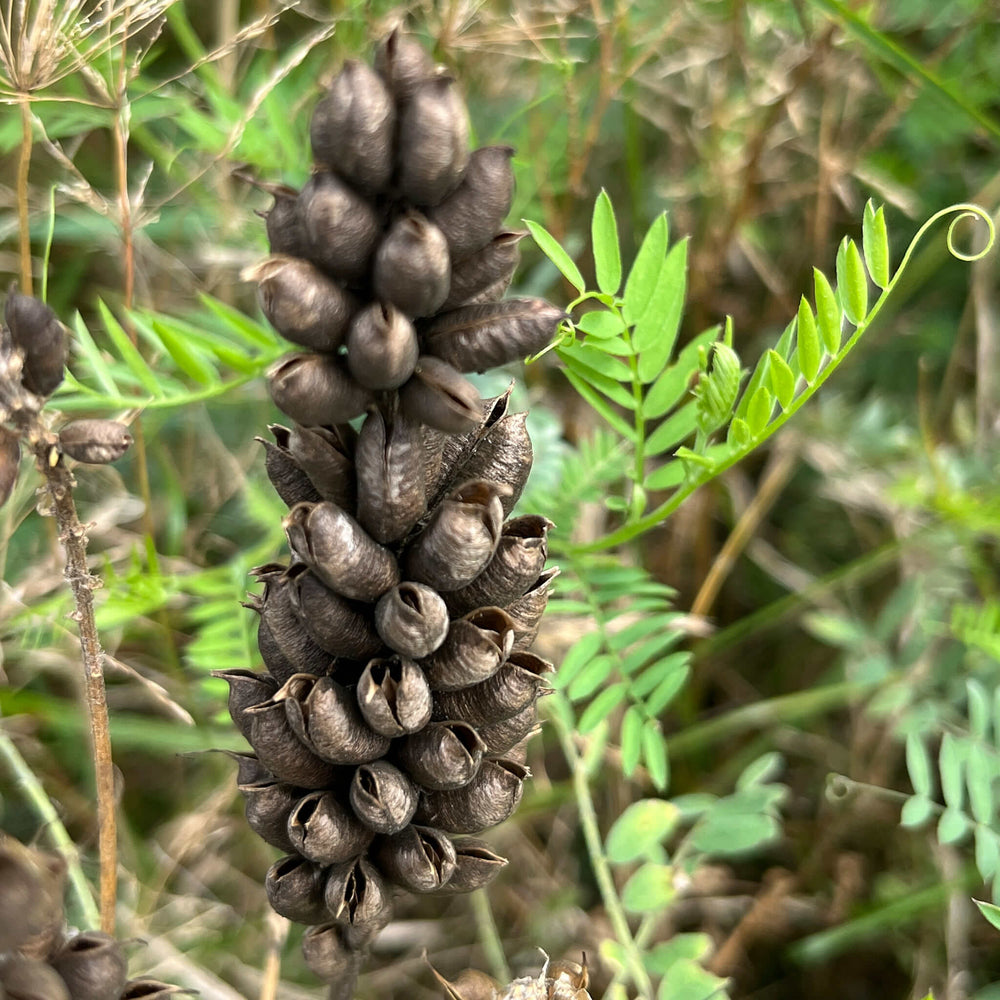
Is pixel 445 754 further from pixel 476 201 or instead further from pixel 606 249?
pixel 606 249

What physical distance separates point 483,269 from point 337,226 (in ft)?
0.57

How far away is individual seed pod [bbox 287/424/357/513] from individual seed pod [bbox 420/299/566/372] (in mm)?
142

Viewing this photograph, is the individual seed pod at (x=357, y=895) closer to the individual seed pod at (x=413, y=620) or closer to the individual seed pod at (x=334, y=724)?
the individual seed pod at (x=334, y=724)

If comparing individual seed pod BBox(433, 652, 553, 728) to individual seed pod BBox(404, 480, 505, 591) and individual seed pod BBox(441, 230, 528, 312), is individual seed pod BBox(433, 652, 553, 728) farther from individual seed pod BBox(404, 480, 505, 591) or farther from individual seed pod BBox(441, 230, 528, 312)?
individual seed pod BBox(441, 230, 528, 312)

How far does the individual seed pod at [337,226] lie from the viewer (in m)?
1.00

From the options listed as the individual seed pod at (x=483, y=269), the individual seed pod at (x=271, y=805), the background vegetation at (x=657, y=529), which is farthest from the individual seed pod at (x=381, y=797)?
the background vegetation at (x=657, y=529)

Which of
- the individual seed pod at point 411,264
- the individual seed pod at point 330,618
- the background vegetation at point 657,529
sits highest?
the individual seed pod at point 411,264

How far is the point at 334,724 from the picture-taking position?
115cm

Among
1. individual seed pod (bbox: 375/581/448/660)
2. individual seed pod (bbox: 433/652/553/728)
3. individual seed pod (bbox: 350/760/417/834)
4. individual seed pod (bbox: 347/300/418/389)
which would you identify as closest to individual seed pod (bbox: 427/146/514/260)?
individual seed pod (bbox: 347/300/418/389)

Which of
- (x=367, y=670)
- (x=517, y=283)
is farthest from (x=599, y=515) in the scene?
(x=367, y=670)

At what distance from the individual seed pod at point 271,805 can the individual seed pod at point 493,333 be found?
1.83 feet

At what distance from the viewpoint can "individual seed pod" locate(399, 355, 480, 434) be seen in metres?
1.04

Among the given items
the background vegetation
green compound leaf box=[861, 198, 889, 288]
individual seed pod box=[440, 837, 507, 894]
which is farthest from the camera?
the background vegetation

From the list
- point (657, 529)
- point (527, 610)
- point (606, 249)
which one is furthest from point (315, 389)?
point (657, 529)
